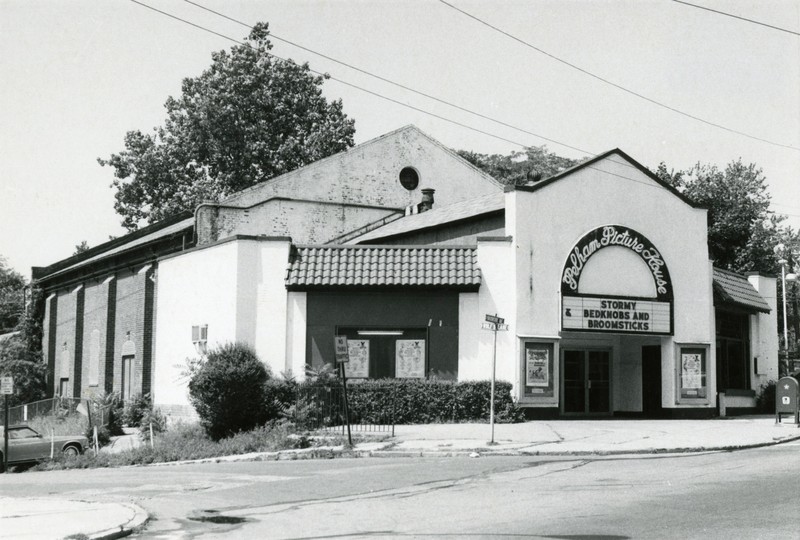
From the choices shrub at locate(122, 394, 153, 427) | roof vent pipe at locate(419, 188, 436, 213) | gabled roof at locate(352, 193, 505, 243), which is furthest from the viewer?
roof vent pipe at locate(419, 188, 436, 213)

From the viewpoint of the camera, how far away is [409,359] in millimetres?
26203

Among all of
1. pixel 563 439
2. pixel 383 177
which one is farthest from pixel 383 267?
pixel 383 177

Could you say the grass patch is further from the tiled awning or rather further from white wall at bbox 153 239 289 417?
the tiled awning

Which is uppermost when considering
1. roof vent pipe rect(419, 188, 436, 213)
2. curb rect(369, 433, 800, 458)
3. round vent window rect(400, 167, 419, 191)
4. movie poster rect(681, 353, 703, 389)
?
round vent window rect(400, 167, 419, 191)

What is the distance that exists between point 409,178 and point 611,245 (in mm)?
13712

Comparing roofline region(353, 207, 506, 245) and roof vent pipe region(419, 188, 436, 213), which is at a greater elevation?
roof vent pipe region(419, 188, 436, 213)

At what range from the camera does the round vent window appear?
38.8 metres

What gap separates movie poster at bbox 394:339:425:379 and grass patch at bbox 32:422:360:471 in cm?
407

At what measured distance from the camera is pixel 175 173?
5434 cm

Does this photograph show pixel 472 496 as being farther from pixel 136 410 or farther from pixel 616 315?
pixel 136 410

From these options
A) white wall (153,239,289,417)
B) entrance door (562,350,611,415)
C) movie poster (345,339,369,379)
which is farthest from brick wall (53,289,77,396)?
entrance door (562,350,611,415)

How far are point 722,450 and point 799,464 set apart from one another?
3521mm

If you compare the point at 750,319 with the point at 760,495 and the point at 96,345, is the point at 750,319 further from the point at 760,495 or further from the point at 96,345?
the point at 96,345

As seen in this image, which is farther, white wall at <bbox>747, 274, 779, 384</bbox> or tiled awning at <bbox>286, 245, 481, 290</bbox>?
white wall at <bbox>747, 274, 779, 384</bbox>
